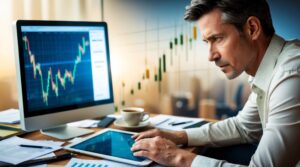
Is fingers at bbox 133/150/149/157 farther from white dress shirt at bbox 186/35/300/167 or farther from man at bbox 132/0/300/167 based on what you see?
white dress shirt at bbox 186/35/300/167

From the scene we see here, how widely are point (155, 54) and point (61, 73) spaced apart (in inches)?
42.8

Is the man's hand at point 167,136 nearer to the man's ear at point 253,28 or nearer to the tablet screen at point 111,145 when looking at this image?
the tablet screen at point 111,145

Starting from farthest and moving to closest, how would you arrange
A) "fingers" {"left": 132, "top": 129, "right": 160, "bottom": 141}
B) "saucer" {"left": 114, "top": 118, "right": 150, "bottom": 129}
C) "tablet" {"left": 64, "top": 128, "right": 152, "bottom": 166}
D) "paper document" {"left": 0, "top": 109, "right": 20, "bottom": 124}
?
"paper document" {"left": 0, "top": 109, "right": 20, "bottom": 124} → "saucer" {"left": 114, "top": 118, "right": 150, "bottom": 129} → "fingers" {"left": 132, "top": 129, "right": 160, "bottom": 141} → "tablet" {"left": 64, "top": 128, "right": 152, "bottom": 166}

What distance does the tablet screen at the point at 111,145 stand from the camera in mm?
995

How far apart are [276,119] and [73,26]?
87cm

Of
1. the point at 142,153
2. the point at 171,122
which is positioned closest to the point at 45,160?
the point at 142,153

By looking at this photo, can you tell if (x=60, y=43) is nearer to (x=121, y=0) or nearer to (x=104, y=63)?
(x=104, y=63)

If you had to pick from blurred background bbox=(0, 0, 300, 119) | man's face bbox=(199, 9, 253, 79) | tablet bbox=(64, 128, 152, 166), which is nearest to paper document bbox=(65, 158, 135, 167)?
tablet bbox=(64, 128, 152, 166)

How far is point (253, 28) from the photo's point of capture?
1.03m

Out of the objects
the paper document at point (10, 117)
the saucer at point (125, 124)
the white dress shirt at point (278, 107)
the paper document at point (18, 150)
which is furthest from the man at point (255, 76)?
the paper document at point (10, 117)

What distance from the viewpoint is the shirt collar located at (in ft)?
3.30

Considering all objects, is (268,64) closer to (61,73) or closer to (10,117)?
(61,73)

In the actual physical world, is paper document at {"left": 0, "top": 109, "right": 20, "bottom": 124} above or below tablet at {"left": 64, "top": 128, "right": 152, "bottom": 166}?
above

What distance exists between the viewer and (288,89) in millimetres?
876
